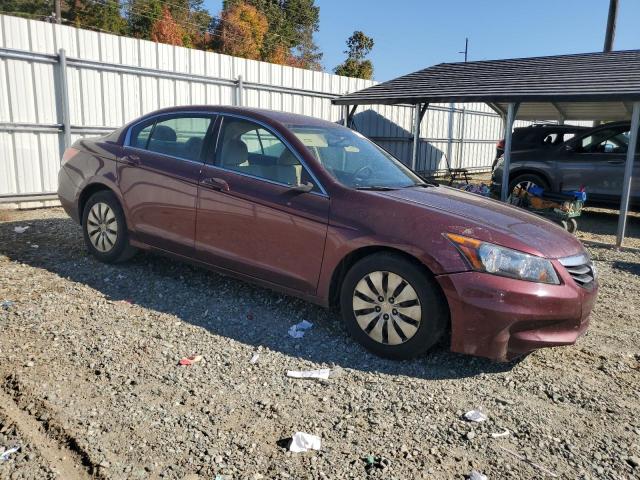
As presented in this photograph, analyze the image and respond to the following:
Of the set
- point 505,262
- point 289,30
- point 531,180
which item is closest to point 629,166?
point 531,180

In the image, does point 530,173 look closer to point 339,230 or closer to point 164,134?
point 164,134

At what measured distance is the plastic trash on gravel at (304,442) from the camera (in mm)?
2809

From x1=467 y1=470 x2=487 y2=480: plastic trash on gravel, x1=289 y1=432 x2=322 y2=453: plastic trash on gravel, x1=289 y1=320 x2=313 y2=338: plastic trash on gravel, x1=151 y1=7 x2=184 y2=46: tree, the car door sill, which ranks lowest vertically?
x1=467 y1=470 x2=487 y2=480: plastic trash on gravel

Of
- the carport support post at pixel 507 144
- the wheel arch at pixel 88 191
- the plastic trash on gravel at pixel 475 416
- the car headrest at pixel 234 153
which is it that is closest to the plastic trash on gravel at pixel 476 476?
the plastic trash on gravel at pixel 475 416

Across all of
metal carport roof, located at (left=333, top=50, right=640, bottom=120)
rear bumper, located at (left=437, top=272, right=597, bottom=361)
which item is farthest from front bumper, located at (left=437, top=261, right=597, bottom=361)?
metal carport roof, located at (left=333, top=50, right=640, bottom=120)

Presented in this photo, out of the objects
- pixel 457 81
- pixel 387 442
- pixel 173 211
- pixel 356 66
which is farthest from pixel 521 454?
pixel 356 66

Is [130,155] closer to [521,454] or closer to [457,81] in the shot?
[521,454]

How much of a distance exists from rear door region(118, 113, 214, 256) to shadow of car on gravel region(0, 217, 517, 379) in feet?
1.46

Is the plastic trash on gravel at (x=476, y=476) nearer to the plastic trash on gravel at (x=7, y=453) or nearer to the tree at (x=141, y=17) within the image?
the plastic trash on gravel at (x=7, y=453)

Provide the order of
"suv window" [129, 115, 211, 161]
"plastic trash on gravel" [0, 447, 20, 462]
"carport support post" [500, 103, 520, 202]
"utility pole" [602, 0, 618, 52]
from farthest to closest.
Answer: "utility pole" [602, 0, 618, 52], "carport support post" [500, 103, 520, 202], "suv window" [129, 115, 211, 161], "plastic trash on gravel" [0, 447, 20, 462]

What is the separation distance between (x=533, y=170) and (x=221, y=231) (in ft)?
27.4

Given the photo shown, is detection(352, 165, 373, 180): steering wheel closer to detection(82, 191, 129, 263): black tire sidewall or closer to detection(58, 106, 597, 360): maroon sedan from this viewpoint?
detection(58, 106, 597, 360): maroon sedan

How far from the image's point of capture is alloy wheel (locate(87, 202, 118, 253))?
214 inches

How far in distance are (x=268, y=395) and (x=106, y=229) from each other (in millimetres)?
3038
